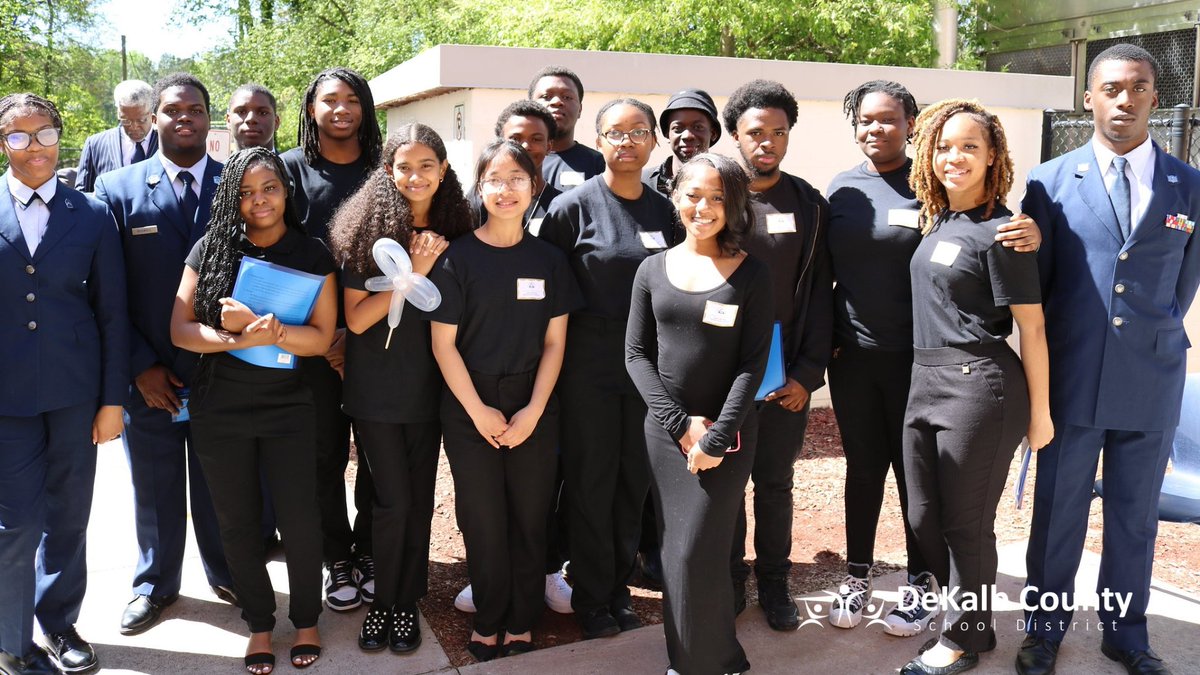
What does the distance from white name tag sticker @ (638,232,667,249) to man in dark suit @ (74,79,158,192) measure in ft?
10.6

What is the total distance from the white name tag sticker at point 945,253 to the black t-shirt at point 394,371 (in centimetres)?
190

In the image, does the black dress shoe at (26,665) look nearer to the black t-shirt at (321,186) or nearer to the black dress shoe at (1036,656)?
the black t-shirt at (321,186)

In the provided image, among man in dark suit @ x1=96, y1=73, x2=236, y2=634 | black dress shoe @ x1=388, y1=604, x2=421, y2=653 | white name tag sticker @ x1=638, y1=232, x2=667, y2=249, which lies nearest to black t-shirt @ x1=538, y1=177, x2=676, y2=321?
white name tag sticker @ x1=638, y1=232, x2=667, y2=249

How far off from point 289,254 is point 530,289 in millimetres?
926

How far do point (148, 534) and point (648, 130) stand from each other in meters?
2.71

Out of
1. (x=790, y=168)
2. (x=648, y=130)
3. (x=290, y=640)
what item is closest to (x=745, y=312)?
(x=648, y=130)

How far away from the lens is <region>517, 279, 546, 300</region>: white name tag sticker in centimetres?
358

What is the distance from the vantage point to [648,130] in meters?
3.78

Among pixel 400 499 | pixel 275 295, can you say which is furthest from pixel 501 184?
pixel 400 499

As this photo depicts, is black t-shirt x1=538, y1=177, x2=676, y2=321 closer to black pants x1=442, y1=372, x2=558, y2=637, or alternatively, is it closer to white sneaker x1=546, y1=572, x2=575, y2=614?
black pants x1=442, y1=372, x2=558, y2=637

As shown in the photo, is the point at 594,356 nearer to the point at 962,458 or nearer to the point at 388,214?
the point at 388,214

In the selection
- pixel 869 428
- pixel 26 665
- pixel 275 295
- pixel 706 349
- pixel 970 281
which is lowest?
pixel 26 665

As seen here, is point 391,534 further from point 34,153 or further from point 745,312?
point 34,153

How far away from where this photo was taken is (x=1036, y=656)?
375 centimetres
